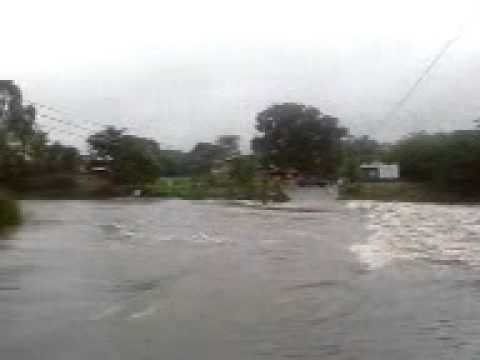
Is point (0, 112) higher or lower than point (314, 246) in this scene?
higher

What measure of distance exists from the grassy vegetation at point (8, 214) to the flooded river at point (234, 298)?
1352 mm

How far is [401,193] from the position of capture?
191 feet

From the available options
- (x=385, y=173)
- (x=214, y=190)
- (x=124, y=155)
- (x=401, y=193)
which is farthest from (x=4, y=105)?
(x=385, y=173)

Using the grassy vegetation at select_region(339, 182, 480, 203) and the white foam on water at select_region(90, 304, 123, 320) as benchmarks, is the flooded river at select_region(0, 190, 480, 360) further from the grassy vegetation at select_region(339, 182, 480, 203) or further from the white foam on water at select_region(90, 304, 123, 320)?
the grassy vegetation at select_region(339, 182, 480, 203)

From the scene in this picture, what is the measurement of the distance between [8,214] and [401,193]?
42.9m

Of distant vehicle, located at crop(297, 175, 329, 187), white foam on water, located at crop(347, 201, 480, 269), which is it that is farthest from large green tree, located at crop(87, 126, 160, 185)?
white foam on water, located at crop(347, 201, 480, 269)

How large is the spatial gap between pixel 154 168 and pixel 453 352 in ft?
178

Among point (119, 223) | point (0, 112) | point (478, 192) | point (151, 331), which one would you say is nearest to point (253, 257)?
point (151, 331)

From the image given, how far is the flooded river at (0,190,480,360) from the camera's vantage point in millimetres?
6645

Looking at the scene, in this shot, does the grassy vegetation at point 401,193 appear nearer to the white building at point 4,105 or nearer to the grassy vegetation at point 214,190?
the grassy vegetation at point 214,190

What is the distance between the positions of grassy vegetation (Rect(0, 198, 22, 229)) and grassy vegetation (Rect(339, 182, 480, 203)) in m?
39.3

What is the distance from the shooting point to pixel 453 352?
666 centimetres

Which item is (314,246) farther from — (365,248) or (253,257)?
(253,257)

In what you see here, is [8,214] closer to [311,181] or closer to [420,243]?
[420,243]
